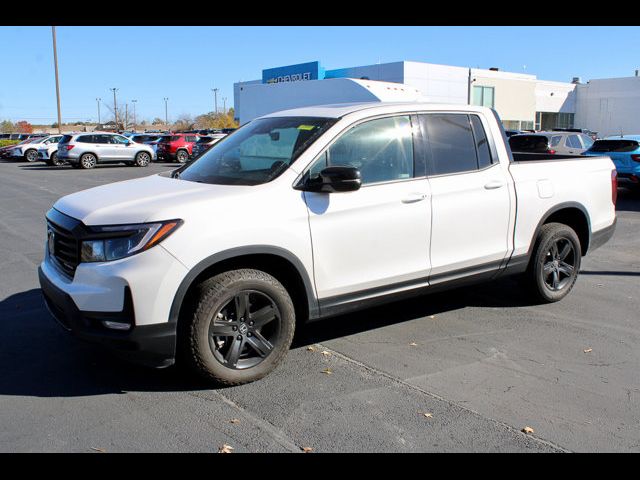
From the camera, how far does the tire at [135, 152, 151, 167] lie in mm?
29391

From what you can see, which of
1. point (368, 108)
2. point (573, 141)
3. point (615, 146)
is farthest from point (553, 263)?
point (573, 141)

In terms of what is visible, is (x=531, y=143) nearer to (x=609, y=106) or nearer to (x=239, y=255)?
(x=239, y=255)

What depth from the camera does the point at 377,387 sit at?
164 inches

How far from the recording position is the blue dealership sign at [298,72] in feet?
137

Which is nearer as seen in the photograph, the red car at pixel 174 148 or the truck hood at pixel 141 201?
the truck hood at pixel 141 201

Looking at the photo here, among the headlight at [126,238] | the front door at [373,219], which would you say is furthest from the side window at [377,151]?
the headlight at [126,238]

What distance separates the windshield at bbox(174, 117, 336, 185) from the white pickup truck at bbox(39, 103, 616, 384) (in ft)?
0.05

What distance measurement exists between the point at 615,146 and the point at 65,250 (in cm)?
1405

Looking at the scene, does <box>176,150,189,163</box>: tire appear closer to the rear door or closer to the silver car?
the silver car

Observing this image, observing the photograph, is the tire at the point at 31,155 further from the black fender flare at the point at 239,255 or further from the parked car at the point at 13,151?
the black fender flare at the point at 239,255

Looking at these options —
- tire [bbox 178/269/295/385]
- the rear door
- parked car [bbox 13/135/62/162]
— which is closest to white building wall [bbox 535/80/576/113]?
parked car [bbox 13/135/62/162]

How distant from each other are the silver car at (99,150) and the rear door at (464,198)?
25.1 m

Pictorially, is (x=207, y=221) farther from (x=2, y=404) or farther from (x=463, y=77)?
(x=463, y=77)
